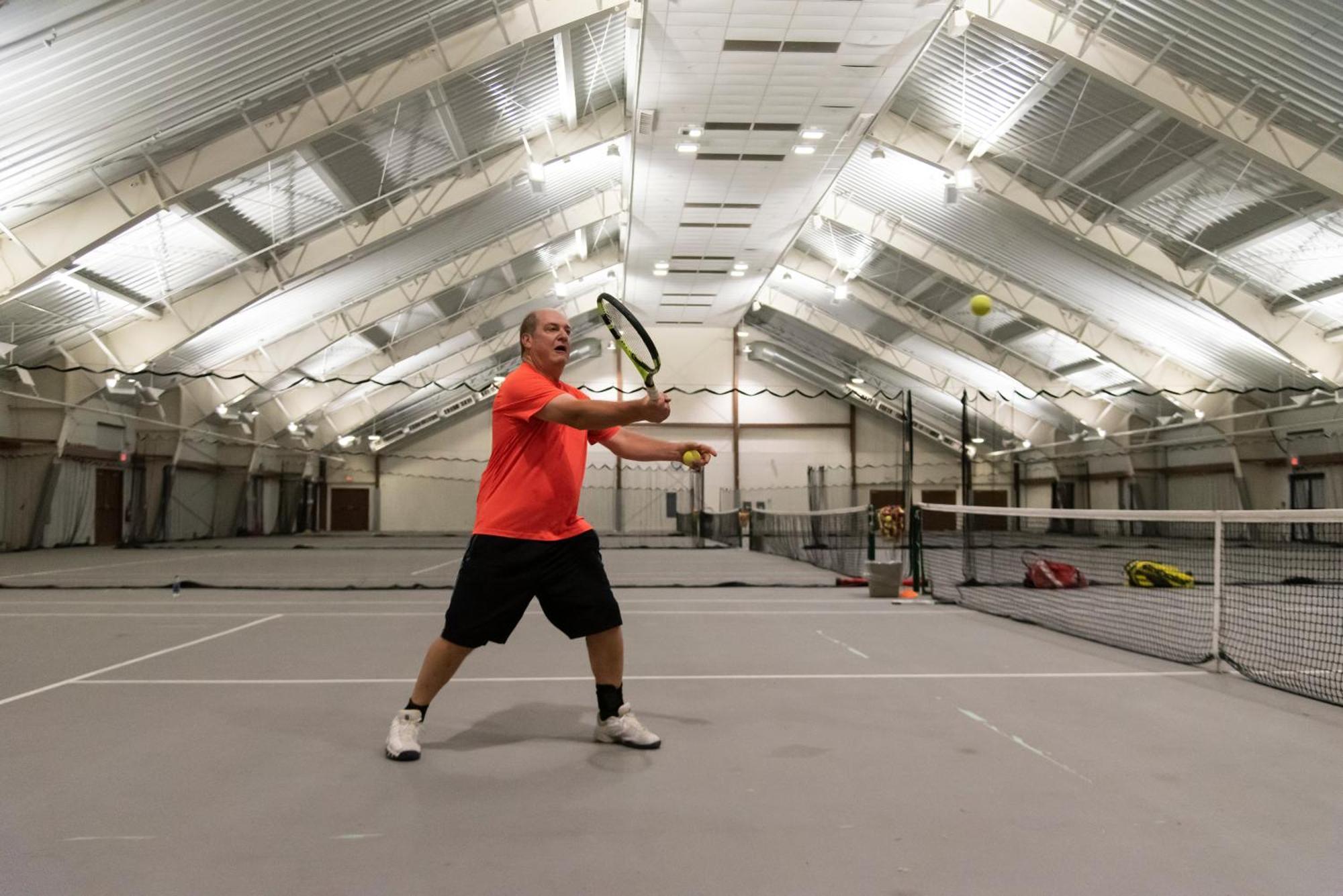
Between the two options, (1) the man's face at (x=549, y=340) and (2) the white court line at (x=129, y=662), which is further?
(2) the white court line at (x=129, y=662)

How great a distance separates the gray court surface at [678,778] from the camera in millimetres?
2488

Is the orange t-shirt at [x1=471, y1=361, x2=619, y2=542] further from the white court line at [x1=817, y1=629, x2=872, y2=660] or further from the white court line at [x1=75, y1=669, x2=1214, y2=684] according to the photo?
the white court line at [x1=817, y1=629, x2=872, y2=660]

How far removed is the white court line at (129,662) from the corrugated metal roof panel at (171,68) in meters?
7.05

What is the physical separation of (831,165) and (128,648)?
48.9 ft

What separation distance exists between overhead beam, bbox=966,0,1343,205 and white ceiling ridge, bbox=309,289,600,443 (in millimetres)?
19493

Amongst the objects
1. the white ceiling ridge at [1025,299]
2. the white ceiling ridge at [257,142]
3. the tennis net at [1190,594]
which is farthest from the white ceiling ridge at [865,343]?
the white ceiling ridge at [257,142]

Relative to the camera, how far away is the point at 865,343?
103ft

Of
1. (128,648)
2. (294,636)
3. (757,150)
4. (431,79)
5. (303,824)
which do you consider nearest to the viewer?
(303,824)

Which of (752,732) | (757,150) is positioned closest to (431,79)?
(757,150)

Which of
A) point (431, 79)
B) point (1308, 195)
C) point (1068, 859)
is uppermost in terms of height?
point (431, 79)

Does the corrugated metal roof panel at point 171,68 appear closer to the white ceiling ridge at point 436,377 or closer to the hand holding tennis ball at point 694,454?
the hand holding tennis ball at point 694,454

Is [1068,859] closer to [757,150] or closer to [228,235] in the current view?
[757,150]

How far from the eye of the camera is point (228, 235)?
18.0 meters

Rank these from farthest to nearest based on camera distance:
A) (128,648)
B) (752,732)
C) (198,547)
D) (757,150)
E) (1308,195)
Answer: (198,547)
(757,150)
(1308,195)
(128,648)
(752,732)
